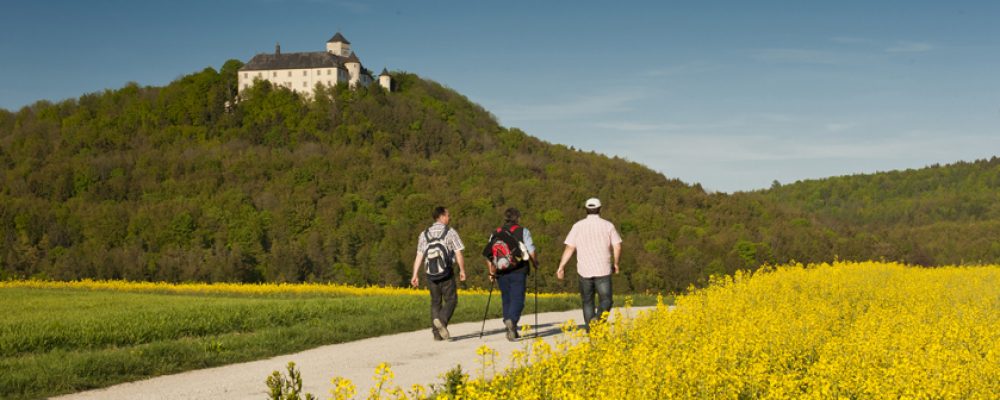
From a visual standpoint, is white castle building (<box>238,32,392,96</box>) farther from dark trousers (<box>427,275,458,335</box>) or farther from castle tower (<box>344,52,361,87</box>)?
dark trousers (<box>427,275,458,335</box>)

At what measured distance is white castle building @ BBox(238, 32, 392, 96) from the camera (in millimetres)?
144125

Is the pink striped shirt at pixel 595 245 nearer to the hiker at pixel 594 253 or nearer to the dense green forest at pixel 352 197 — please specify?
the hiker at pixel 594 253

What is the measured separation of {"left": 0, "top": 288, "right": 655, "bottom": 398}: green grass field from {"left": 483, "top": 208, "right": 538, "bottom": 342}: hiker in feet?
8.84

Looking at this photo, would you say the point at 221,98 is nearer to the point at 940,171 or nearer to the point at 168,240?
the point at 168,240

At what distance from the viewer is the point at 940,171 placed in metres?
180

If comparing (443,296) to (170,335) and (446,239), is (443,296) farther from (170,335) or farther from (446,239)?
(170,335)

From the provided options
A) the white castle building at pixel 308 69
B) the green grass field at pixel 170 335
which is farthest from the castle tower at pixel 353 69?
the green grass field at pixel 170 335

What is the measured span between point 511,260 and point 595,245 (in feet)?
4.16

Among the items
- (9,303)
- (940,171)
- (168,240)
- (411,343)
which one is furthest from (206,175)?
(940,171)

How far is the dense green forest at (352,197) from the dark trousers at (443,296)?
119 ft

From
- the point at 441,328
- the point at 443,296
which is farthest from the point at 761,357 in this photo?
the point at 443,296

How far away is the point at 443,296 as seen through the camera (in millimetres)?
14711

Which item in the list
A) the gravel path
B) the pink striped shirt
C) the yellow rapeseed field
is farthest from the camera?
the pink striped shirt

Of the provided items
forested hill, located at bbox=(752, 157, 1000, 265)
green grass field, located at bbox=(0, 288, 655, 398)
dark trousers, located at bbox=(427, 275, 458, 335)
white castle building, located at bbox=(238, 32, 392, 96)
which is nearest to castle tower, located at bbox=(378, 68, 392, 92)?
white castle building, located at bbox=(238, 32, 392, 96)
